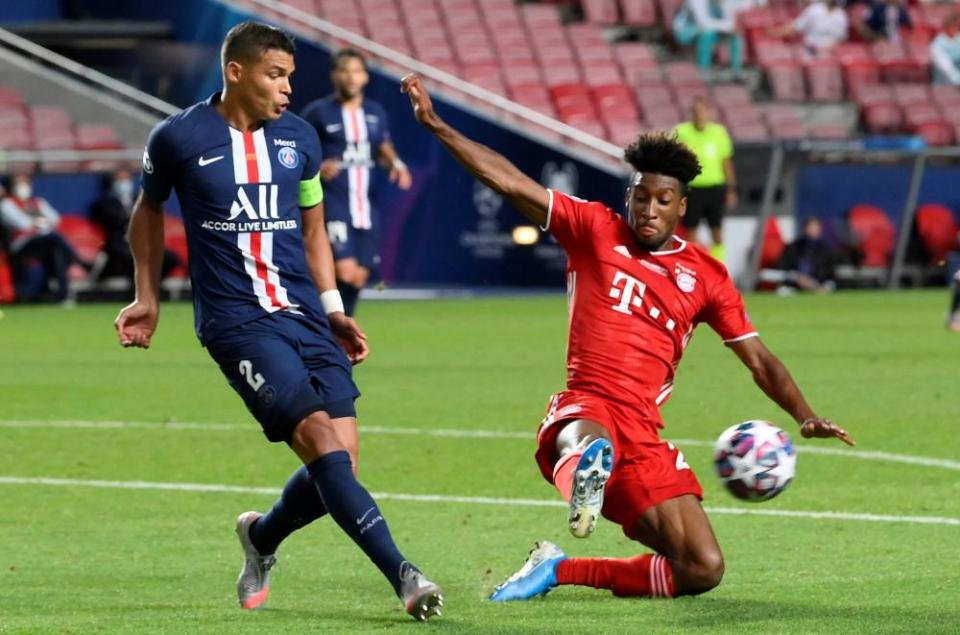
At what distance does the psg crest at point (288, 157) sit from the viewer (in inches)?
264

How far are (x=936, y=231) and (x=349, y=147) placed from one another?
14275mm

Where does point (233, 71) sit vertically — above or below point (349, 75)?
above

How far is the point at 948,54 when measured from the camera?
29.8 m

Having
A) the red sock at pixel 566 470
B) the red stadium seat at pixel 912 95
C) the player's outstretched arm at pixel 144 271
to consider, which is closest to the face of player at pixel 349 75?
the player's outstretched arm at pixel 144 271

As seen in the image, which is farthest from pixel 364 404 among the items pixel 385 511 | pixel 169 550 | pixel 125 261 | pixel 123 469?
pixel 125 261

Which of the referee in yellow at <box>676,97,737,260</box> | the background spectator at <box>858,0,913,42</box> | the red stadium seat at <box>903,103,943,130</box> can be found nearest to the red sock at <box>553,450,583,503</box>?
the referee in yellow at <box>676,97,737,260</box>

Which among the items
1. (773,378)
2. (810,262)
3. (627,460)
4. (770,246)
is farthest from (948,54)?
(627,460)

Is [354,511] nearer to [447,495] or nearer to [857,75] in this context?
[447,495]

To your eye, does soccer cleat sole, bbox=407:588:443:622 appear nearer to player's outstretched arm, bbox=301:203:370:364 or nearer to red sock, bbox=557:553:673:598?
red sock, bbox=557:553:673:598

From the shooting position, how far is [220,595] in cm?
686

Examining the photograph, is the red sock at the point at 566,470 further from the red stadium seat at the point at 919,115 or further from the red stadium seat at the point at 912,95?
the red stadium seat at the point at 912,95

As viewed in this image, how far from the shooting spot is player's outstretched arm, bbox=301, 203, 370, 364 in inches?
270

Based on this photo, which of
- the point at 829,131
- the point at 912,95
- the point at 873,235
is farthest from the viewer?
the point at 912,95

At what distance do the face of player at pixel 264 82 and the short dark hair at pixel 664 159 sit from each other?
121 centimetres
